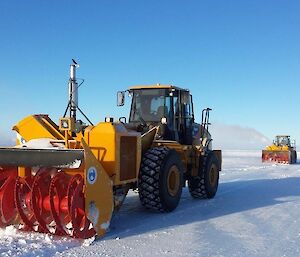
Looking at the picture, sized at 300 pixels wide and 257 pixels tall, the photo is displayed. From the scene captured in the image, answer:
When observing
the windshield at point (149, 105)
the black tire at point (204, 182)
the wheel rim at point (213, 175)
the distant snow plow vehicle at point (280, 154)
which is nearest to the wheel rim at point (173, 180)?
the windshield at point (149, 105)

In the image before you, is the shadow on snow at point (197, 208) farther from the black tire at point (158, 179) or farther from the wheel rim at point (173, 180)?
the wheel rim at point (173, 180)

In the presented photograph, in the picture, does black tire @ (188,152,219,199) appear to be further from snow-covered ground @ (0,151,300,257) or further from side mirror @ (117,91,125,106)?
side mirror @ (117,91,125,106)

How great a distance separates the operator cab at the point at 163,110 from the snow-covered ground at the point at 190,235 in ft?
5.00

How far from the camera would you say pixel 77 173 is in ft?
18.7

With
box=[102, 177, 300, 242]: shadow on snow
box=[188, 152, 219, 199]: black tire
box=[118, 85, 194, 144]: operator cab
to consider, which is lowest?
box=[102, 177, 300, 242]: shadow on snow

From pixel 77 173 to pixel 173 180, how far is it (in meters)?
2.40

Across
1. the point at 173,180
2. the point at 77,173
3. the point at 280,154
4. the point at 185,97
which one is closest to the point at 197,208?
the point at 173,180

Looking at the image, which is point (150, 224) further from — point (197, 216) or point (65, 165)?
point (65, 165)

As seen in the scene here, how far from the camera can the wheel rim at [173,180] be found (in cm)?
750

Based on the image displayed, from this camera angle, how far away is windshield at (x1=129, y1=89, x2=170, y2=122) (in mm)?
9000

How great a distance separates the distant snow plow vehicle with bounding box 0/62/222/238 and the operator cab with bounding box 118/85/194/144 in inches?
18.9

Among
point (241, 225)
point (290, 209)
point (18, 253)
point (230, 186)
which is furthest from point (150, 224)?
point (230, 186)

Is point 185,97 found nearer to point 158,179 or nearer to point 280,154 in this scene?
point 158,179

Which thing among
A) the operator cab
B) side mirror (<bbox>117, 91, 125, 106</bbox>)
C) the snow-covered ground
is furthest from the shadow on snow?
side mirror (<bbox>117, 91, 125, 106</bbox>)
